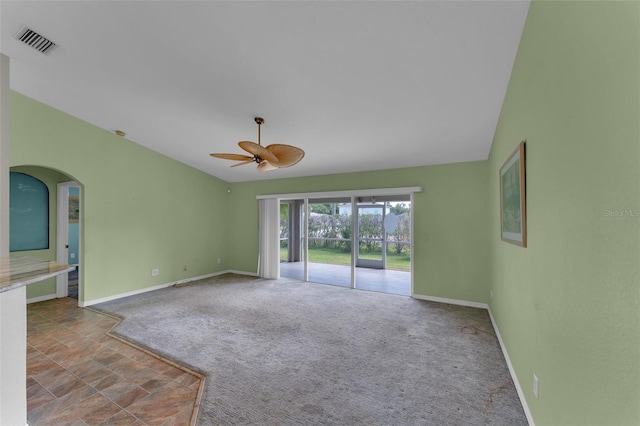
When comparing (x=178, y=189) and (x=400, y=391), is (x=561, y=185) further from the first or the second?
(x=178, y=189)

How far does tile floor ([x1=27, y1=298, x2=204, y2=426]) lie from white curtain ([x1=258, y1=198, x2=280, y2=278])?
3.36 meters

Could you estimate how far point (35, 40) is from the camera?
8.47 ft

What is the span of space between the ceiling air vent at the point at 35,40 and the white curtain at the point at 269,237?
170 inches

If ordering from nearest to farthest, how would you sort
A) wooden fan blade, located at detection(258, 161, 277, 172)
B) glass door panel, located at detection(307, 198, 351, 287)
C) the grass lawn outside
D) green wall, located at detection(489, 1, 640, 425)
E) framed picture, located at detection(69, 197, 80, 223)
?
green wall, located at detection(489, 1, 640, 425) < wooden fan blade, located at detection(258, 161, 277, 172) < framed picture, located at detection(69, 197, 80, 223) < glass door panel, located at detection(307, 198, 351, 287) < the grass lawn outside

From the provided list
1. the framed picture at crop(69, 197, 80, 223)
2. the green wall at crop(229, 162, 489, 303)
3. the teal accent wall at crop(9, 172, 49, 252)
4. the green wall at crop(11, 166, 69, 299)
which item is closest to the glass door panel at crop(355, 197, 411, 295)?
the green wall at crop(229, 162, 489, 303)

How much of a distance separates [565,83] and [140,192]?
6.01 meters

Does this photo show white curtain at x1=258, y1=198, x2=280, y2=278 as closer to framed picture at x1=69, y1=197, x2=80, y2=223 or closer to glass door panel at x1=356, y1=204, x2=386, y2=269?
glass door panel at x1=356, y1=204, x2=386, y2=269

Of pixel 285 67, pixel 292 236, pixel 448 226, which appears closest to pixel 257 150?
pixel 285 67

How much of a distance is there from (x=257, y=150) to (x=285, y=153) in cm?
30

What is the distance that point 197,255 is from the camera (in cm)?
630

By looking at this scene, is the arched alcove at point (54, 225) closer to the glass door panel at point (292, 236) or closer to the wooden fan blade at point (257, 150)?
the wooden fan blade at point (257, 150)

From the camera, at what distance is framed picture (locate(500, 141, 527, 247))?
2.07 m

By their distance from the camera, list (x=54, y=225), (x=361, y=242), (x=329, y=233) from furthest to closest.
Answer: (x=329, y=233), (x=361, y=242), (x=54, y=225)

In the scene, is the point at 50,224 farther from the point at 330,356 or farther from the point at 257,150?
the point at 330,356
